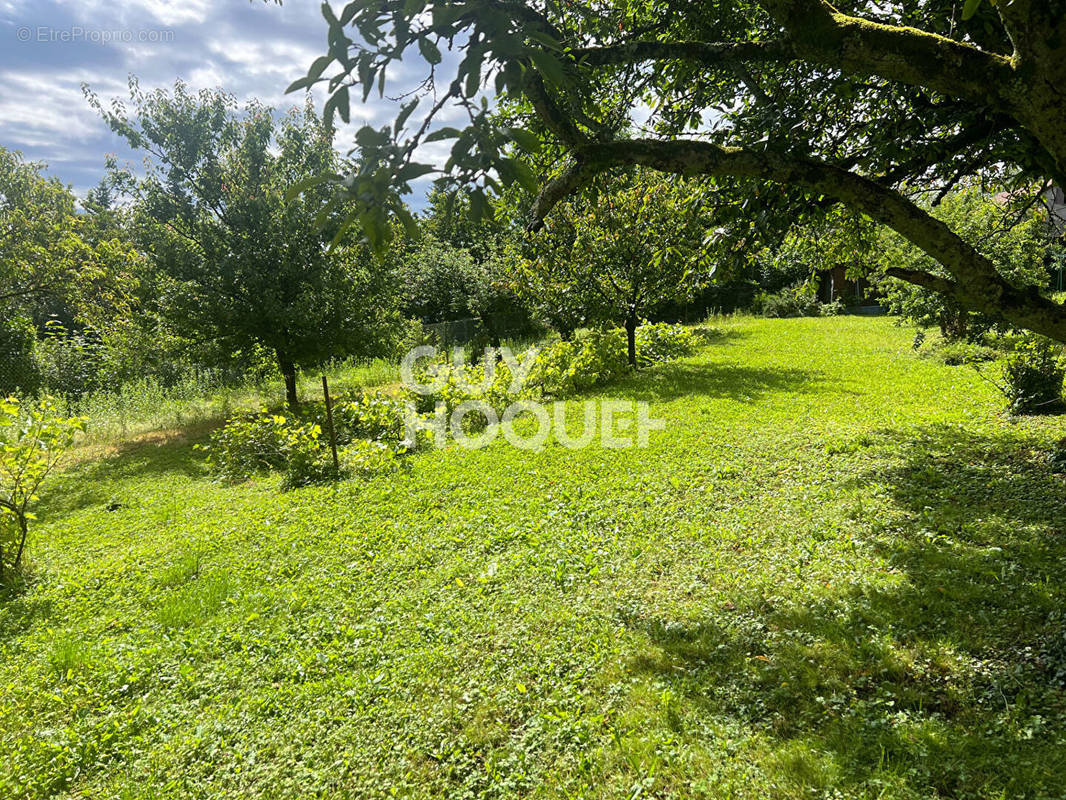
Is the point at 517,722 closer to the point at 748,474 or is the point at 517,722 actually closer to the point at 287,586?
the point at 287,586

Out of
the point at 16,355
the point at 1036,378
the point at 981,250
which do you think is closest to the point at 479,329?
the point at 16,355

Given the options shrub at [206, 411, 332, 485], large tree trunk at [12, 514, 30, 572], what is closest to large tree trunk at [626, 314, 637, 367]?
shrub at [206, 411, 332, 485]

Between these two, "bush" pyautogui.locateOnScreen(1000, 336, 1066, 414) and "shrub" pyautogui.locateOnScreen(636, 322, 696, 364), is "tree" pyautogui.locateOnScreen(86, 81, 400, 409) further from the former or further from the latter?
"bush" pyautogui.locateOnScreen(1000, 336, 1066, 414)

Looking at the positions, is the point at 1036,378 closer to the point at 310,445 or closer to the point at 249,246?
the point at 310,445

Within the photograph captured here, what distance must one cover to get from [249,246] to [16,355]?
16.9ft

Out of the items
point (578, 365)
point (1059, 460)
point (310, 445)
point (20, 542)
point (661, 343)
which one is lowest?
point (20, 542)

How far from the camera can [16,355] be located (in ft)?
35.5

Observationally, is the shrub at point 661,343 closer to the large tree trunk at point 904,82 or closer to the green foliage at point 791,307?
the green foliage at point 791,307

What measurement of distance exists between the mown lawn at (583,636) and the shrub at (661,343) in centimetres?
835

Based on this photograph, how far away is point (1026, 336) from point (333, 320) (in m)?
13.7

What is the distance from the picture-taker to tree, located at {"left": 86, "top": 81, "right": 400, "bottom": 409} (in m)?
11.4

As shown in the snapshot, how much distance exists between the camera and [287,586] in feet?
14.5

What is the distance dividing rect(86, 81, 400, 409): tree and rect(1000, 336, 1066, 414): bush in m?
11.7
